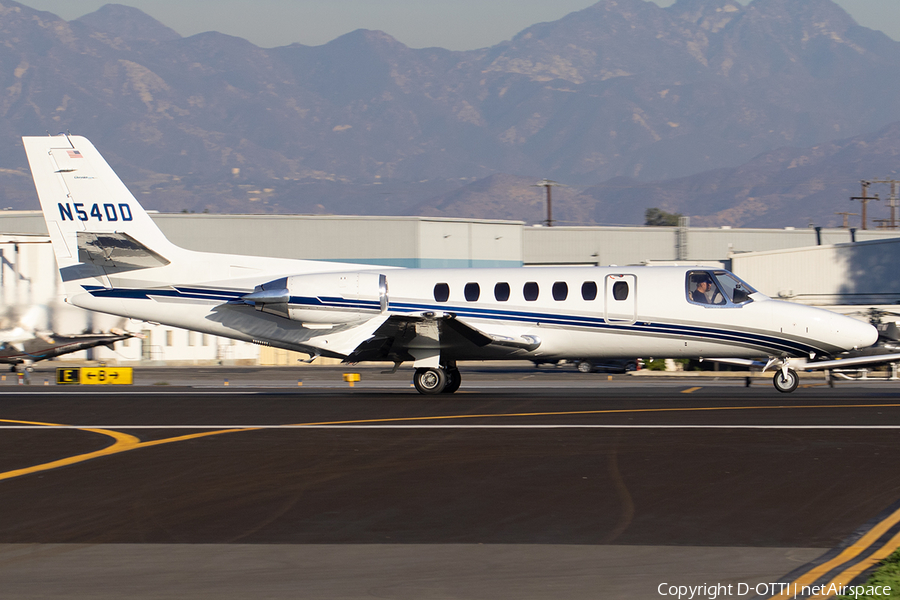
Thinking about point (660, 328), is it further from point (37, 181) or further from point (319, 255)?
point (319, 255)

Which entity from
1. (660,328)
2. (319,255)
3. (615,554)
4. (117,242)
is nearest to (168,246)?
(117,242)

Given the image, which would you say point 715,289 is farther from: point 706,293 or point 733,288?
point 733,288

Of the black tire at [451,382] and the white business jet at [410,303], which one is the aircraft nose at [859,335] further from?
the black tire at [451,382]

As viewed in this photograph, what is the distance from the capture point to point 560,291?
20.3 meters

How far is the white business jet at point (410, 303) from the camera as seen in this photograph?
1991 cm

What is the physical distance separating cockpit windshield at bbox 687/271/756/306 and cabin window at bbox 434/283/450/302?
17.2 feet

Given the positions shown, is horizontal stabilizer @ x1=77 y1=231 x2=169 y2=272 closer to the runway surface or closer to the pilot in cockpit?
the runway surface

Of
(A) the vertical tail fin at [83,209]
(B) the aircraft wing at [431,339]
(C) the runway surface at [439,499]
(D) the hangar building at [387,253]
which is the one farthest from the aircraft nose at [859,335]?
(D) the hangar building at [387,253]

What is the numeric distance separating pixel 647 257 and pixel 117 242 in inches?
2069

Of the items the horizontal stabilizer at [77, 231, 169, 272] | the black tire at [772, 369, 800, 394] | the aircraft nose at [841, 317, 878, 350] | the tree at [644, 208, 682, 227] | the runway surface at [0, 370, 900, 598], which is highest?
the tree at [644, 208, 682, 227]

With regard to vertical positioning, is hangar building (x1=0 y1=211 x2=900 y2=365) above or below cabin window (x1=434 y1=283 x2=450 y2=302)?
above

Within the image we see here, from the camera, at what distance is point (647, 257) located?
6888 cm

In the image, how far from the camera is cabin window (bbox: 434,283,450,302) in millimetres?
20672

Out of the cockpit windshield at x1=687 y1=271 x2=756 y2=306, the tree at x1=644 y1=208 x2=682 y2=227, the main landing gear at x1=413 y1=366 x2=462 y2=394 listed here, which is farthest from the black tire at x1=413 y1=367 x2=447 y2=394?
the tree at x1=644 y1=208 x2=682 y2=227
